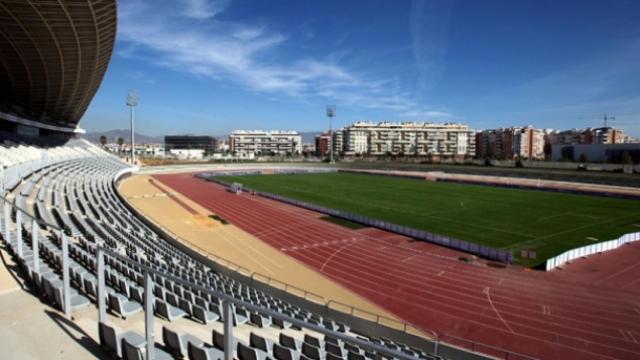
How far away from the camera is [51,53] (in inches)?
1193

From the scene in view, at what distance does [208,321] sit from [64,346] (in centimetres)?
248

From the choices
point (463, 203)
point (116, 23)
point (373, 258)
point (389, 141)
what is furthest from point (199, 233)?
point (389, 141)

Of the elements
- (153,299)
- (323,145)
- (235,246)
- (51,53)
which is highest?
(51,53)

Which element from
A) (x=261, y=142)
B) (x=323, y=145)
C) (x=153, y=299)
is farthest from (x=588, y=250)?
(x=261, y=142)

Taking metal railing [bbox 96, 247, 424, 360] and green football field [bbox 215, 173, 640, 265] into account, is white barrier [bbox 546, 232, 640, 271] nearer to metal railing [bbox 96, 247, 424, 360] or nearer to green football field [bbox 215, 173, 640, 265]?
green football field [bbox 215, 173, 640, 265]

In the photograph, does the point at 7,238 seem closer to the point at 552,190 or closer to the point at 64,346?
the point at 64,346

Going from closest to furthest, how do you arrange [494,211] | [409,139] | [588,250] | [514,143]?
[588,250], [494,211], [514,143], [409,139]

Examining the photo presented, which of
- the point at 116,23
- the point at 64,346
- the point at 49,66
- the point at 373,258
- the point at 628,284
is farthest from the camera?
the point at 49,66

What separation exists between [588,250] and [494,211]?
13.9m

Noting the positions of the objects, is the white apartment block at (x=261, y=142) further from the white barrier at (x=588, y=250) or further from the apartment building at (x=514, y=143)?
the white barrier at (x=588, y=250)

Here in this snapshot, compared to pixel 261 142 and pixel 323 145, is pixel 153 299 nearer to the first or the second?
pixel 323 145

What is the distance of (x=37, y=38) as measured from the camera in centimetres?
2703

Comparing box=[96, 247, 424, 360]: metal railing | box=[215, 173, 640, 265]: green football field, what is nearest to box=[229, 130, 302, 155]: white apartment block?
box=[215, 173, 640, 265]: green football field

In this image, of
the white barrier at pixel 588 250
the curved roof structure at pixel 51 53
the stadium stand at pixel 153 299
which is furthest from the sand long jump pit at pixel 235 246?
the curved roof structure at pixel 51 53
